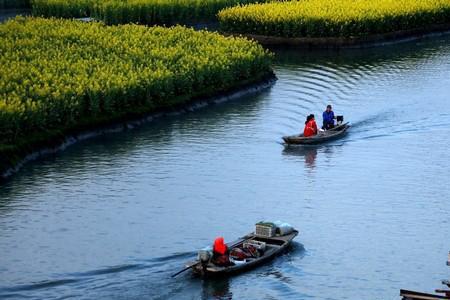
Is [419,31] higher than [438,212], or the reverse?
[419,31]

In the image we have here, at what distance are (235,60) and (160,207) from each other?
23.3m

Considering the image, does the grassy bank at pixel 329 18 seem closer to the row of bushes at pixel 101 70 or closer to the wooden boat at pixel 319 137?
the row of bushes at pixel 101 70

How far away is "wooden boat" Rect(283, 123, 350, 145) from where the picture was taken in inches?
1891

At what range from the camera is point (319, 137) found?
48.7 meters

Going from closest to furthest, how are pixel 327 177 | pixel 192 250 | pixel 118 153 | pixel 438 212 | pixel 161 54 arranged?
pixel 192 250 < pixel 438 212 < pixel 327 177 < pixel 118 153 < pixel 161 54

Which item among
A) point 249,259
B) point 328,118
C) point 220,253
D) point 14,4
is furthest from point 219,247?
point 14,4

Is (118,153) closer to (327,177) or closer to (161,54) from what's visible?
(327,177)

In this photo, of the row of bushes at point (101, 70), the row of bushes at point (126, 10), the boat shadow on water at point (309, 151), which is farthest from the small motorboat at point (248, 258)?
the row of bushes at point (126, 10)

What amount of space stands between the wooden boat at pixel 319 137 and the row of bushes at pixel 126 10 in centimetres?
3295

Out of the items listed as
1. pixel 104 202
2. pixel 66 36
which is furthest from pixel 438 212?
pixel 66 36

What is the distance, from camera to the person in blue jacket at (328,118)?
1978 inches

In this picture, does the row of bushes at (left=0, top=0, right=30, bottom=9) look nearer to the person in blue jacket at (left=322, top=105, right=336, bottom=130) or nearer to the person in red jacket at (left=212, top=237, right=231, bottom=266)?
the person in blue jacket at (left=322, top=105, right=336, bottom=130)

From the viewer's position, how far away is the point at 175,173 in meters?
43.7

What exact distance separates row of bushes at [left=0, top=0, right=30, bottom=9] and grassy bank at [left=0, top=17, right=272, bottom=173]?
16.2m
